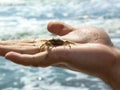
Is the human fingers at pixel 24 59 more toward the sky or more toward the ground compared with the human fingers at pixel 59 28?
more toward the ground

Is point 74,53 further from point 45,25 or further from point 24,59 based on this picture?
point 45,25

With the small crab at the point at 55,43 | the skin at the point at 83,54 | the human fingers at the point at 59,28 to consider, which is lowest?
the skin at the point at 83,54

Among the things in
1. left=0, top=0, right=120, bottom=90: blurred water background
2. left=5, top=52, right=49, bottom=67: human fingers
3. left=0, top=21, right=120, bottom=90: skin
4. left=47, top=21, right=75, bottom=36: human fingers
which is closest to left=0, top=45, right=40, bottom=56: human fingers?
left=0, top=21, right=120, bottom=90: skin

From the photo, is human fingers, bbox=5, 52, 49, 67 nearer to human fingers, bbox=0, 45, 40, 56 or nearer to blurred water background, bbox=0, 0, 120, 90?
human fingers, bbox=0, 45, 40, 56

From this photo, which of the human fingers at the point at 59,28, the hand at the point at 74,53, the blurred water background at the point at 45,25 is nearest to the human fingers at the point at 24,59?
the hand at the point at 74,53

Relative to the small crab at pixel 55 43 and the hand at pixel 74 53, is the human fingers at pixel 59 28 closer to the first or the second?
the hand at pixel 74 53

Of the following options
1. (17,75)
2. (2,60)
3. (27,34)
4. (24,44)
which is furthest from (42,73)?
(24,44)

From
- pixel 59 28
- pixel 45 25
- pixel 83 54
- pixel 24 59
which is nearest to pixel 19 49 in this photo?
pixel 24 59

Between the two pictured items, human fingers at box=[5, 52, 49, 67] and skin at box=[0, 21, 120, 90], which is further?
skin at box=[0, 21, 120, 90]
